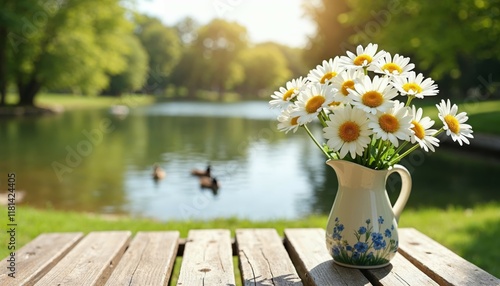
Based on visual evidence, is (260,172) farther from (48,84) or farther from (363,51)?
(48,84)

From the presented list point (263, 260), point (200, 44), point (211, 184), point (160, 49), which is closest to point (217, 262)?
point (263, 260)

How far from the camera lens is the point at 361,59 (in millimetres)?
2258

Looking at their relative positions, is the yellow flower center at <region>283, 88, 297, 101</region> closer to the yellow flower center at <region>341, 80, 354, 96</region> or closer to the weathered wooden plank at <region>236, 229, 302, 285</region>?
the yellow flower center at <region>341, 80, 354, 96</region>

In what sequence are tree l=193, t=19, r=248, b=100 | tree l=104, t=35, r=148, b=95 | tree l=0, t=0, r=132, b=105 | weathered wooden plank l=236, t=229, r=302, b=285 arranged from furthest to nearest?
tree l=193, t=19, r=248, b=100, tree l=104, t=35, r=148, b=95, tree l=0, t=0, r=132, b=105, weathered wooden plank l=236, t=229, r=302, b=285

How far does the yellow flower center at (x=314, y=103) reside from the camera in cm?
213

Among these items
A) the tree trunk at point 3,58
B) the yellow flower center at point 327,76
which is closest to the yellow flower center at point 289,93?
the yellow flower center at point 327,76

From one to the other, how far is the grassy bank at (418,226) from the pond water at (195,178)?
69.1 inches

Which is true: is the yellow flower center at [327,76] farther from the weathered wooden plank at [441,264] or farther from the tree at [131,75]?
the tree at [131,75]

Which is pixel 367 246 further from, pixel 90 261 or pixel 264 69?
pixel 264 69

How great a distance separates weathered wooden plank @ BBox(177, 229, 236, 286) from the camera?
2104 millimetres

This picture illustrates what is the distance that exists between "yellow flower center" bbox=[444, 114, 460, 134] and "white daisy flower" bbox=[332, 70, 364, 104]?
373mm

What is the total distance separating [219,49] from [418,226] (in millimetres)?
66742

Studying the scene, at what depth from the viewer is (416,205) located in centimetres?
941

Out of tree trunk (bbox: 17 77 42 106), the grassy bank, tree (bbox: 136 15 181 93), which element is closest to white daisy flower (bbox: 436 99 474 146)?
the grassy bank
